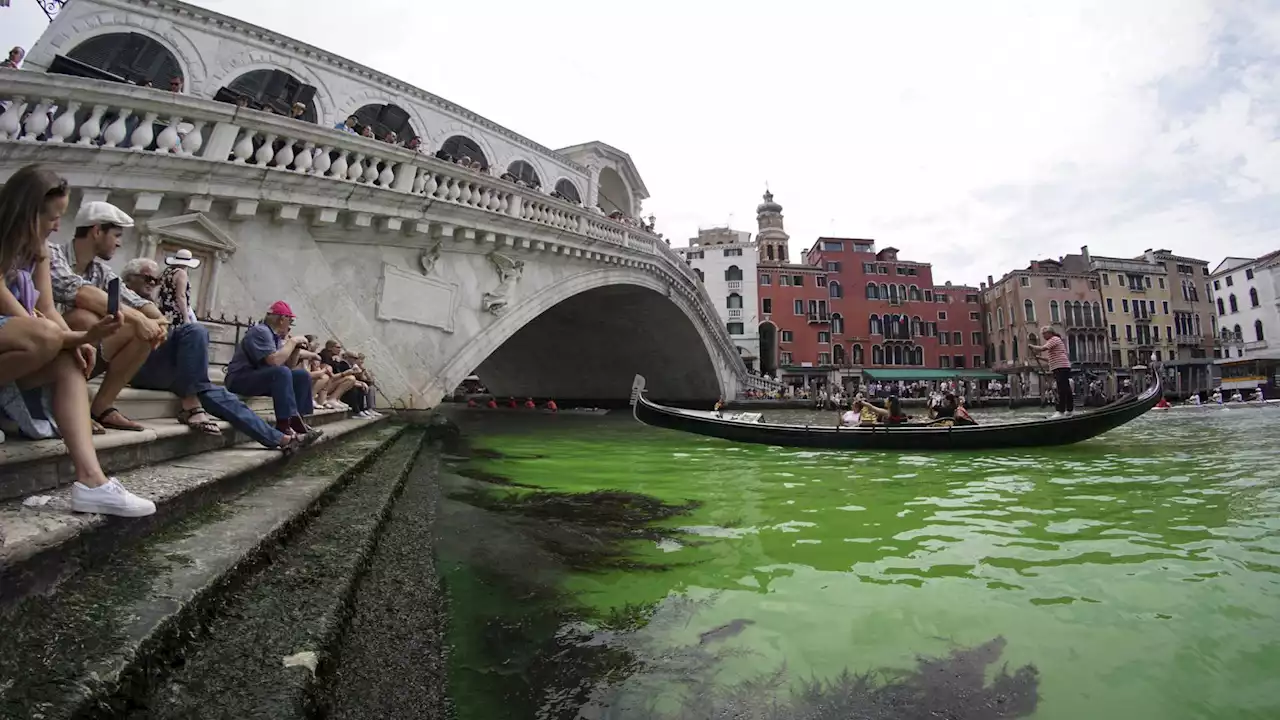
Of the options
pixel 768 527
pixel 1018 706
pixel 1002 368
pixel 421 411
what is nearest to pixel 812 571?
pixel 768 527

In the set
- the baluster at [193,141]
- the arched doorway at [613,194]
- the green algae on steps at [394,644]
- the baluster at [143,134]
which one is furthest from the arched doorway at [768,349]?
the green algae on steps at [394,644]

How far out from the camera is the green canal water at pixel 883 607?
4.90ft

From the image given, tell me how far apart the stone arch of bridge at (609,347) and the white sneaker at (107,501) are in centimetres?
868

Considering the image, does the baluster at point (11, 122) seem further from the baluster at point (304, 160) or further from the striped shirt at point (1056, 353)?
the striped shirt at point (1056, 353)

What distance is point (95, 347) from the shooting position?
243 cm

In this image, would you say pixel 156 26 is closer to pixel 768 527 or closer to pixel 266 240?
pixel 266 240

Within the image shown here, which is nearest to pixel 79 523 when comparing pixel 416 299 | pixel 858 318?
pixel 416 299

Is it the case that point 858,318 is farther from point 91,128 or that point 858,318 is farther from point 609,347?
point 91,128

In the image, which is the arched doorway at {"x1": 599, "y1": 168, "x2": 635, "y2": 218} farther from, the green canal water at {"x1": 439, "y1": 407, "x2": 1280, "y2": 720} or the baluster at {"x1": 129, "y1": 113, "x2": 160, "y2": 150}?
the green canal water at {"x1": 439, "y1": 407, "x2": 1280, "y2": 720}

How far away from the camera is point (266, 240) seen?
648 centimetres

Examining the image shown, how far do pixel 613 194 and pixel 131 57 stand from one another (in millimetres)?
13536

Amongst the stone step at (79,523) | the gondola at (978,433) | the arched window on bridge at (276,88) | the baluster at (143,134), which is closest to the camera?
the stone step at (79,523)

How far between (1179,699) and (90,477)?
2.81 metres

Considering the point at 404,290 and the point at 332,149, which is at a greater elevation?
the point at 332,149
